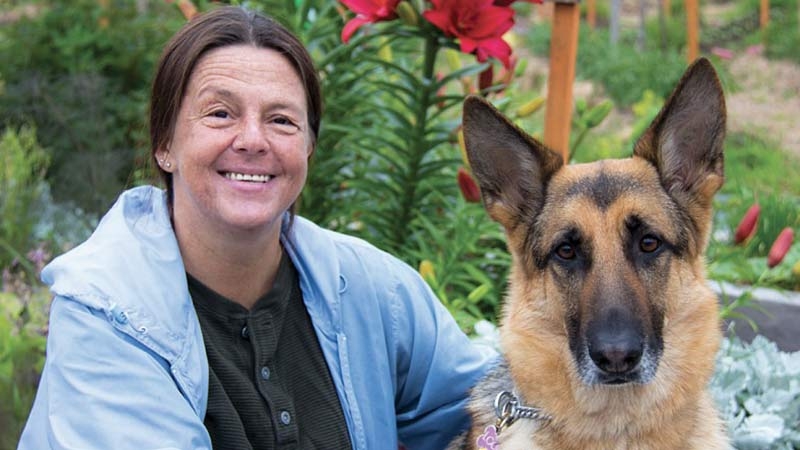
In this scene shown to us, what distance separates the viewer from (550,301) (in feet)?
8.46

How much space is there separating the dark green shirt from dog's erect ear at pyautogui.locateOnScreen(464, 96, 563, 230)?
644mm

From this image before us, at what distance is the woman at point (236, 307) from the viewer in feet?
7.25

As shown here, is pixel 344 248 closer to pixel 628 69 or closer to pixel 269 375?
pixel 269 375

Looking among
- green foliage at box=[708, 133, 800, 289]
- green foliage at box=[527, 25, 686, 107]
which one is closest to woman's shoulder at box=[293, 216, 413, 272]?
green foliage at box=[708, 133, 800, 289]

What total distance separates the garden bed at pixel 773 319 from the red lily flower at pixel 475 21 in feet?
5.53

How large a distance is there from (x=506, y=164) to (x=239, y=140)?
803 mm

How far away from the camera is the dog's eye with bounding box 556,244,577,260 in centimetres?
254

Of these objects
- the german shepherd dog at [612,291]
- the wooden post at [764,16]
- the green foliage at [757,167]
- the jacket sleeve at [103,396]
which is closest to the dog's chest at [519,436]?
the german shepherd dog at [612,291]

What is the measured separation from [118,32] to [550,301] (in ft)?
18.0

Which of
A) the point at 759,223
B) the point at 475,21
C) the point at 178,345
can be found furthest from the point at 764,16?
the point at 178,345

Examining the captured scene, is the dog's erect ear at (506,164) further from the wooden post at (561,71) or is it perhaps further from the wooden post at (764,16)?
the wooden post at (764,16)

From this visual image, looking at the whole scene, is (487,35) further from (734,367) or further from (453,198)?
(734,367)

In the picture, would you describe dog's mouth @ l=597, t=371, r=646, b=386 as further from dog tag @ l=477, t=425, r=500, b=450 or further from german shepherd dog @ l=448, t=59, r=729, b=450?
dog tag @ l=477, t=425, r=500, b=450

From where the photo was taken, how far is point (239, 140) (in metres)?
2.43
